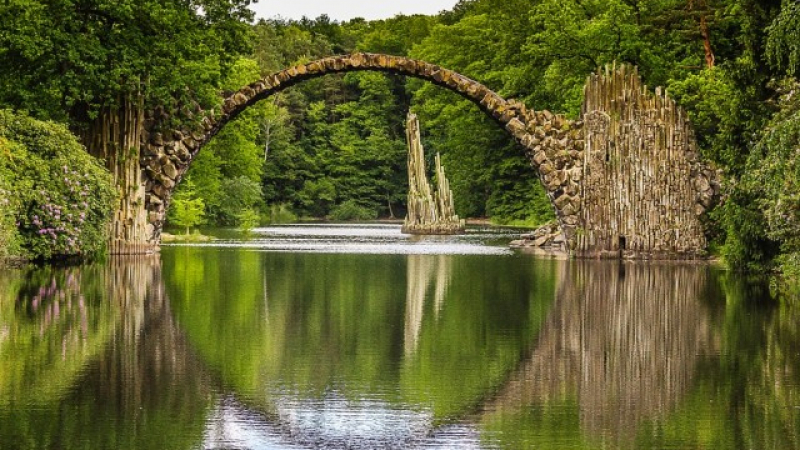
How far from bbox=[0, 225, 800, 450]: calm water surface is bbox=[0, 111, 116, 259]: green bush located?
10.5 feet

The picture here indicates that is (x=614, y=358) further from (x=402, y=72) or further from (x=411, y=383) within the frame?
(x=402, y=72)

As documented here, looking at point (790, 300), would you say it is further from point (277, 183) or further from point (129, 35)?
point (277, 183)

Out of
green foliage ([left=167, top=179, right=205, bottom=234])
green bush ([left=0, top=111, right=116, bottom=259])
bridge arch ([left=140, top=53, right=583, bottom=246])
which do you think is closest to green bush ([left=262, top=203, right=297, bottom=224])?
green foliage ([left=167, top=179, right=205, bottom=234])

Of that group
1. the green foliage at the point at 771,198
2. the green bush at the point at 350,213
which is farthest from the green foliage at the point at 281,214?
the green foliage at the point at 771,198

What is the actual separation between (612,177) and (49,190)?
13072mm

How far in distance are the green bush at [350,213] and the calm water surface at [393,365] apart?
255 ft

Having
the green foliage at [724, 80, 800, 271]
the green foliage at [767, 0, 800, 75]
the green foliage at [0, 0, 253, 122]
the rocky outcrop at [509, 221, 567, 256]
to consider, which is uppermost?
the green foliage at [0, 0, 253, 122]

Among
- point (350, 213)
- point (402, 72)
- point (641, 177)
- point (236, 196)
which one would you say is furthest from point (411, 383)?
point (350, 213)

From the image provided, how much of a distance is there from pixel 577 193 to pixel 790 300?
1355cm

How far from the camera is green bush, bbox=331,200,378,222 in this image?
10156 cm

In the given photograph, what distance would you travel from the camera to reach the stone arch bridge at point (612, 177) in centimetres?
3297

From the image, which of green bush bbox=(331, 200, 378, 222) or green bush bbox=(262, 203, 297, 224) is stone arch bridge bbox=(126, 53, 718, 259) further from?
green bush bbox=(331, 200, 378, 222)

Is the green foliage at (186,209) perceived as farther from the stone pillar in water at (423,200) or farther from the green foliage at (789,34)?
the green foliage at (789,34)

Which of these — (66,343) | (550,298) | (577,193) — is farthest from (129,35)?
(66,343)
